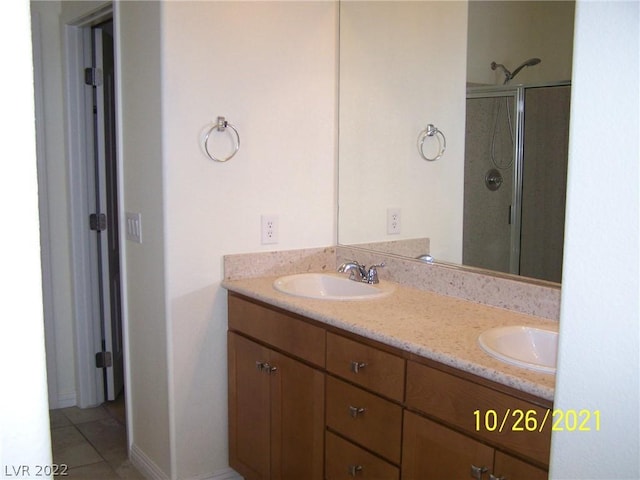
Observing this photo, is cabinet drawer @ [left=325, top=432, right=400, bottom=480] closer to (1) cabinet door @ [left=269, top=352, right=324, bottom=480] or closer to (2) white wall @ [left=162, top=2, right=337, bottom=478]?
(1) cabinet door @ [left=269, top=352, right=324, bottom=480]

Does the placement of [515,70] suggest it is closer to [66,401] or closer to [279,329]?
[279,329]

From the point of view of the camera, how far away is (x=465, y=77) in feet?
7.23

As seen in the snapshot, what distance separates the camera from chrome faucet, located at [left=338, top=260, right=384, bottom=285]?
242 centimetres

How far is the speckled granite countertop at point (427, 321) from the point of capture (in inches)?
56.7

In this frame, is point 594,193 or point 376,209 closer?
point 594,193

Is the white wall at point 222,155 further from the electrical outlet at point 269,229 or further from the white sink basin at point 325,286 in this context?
the white sink basin at point 325,286

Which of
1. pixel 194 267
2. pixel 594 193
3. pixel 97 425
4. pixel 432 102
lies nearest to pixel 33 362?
pixel 594 193

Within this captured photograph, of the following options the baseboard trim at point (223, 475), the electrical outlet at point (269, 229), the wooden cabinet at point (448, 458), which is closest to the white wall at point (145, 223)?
the baseboard trim at point (223, 475)

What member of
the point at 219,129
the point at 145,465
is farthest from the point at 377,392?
the point at 145,465

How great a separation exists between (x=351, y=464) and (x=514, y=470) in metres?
0.63

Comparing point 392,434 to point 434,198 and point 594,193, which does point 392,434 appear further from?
point 594,193

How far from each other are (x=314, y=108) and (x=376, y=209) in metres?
0.48

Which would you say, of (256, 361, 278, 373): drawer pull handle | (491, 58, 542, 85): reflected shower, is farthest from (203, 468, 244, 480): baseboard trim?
(491, 58, 542, 85): reflected shower

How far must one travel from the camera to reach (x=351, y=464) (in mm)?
1929
